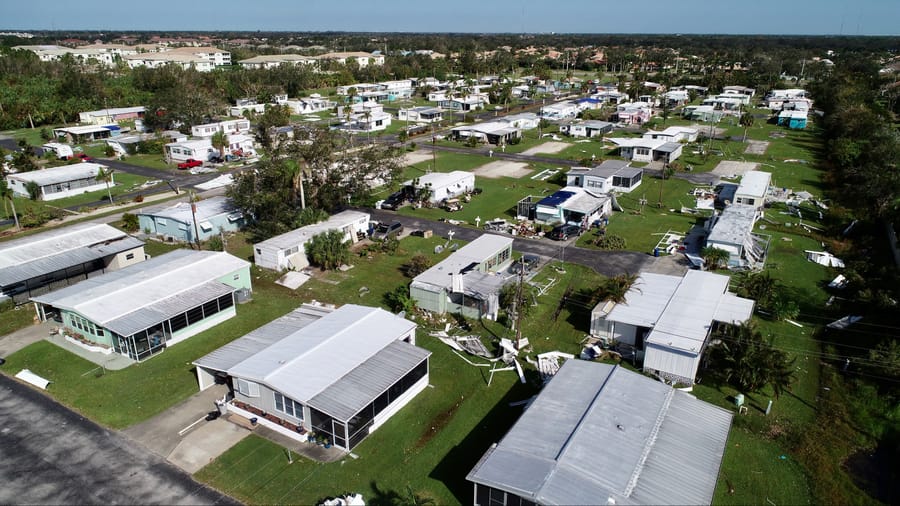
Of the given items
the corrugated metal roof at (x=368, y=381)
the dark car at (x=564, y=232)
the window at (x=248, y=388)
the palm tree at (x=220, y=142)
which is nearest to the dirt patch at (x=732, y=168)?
the dark car at (x=564, y=232)

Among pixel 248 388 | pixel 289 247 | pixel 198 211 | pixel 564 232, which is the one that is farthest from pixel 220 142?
pixel 248 388

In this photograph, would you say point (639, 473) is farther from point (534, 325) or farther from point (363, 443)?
point (534, 325)

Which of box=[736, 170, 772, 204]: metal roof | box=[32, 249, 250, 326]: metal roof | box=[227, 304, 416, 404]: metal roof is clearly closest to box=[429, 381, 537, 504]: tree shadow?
box=[227, 304, 416, 404]: metal roof

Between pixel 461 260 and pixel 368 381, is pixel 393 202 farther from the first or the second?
pixel 368 381

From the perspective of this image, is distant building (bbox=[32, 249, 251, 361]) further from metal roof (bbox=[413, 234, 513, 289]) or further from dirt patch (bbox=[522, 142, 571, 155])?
dirt patch (bbox=[522, 142, 571, 155])

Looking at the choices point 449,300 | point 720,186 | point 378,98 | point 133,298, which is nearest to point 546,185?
point 720,186

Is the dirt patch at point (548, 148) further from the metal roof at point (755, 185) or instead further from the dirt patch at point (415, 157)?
the metal roof at point (755, 185)
